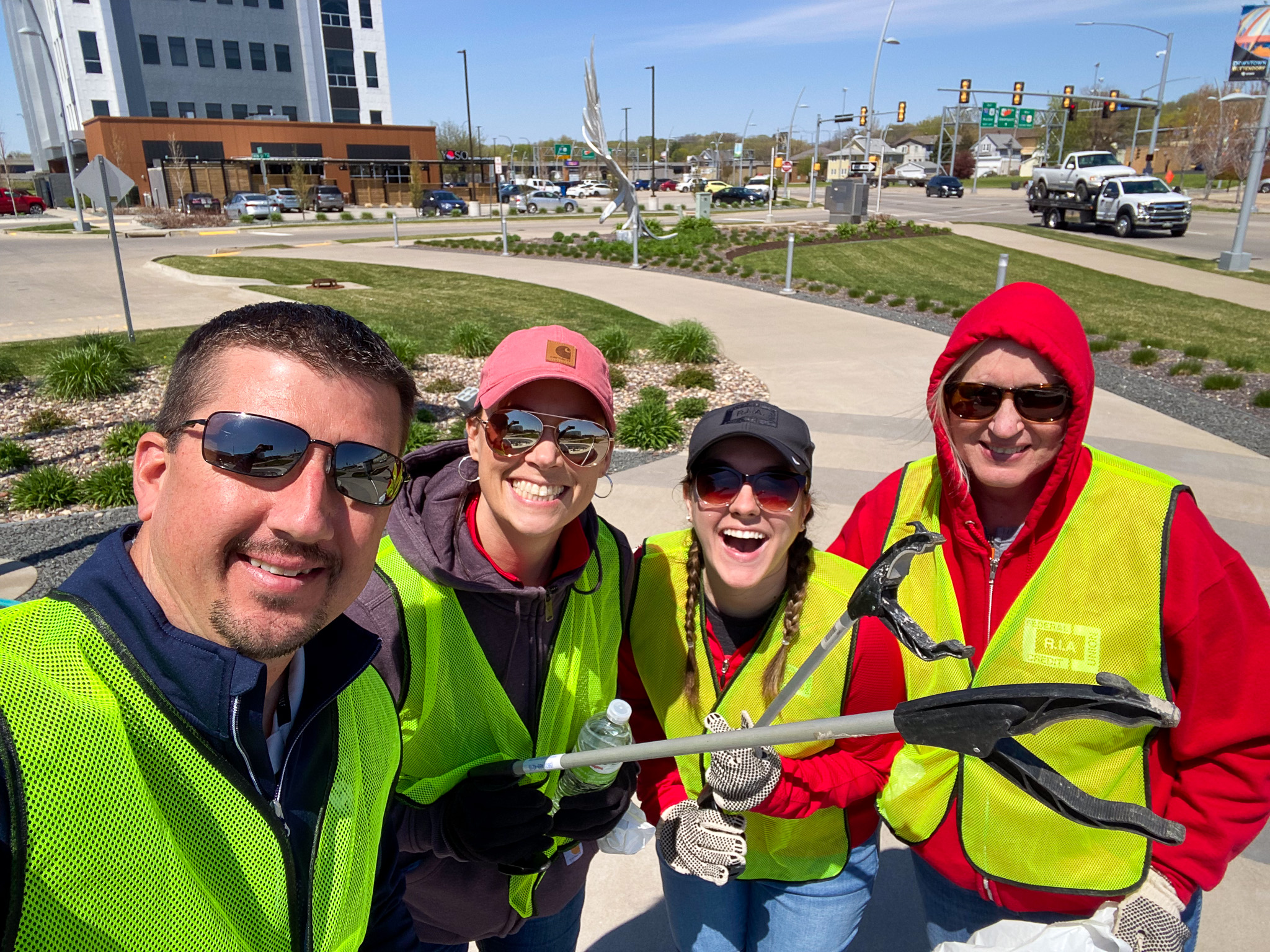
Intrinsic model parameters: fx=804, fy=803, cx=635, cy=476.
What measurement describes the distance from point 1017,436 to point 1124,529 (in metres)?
0.31

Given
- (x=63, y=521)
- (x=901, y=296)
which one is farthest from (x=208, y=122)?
(x=63, y=521)

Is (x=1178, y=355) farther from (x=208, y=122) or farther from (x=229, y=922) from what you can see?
(x=208, y=122)

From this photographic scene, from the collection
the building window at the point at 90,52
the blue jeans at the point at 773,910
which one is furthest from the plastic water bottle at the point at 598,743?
the building window at the point at 90,52

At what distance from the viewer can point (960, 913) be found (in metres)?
2.08

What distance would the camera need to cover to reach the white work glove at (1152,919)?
1.78m

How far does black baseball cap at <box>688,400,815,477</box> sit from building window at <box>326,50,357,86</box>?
72.3m

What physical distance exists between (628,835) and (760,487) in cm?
102

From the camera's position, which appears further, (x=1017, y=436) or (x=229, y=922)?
(x=1017, y=436)

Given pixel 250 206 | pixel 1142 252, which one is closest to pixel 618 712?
pixel 1142 252

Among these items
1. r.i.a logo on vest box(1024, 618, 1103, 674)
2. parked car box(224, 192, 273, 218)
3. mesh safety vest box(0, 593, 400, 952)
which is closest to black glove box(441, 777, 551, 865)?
mesh safety vest box(0, 593, 400, 952)

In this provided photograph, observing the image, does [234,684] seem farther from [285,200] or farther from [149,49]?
[149,49]

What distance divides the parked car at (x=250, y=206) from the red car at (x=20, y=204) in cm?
1522

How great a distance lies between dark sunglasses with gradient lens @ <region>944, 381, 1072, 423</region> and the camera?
6.36 feet

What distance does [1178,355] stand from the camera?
10703mm
